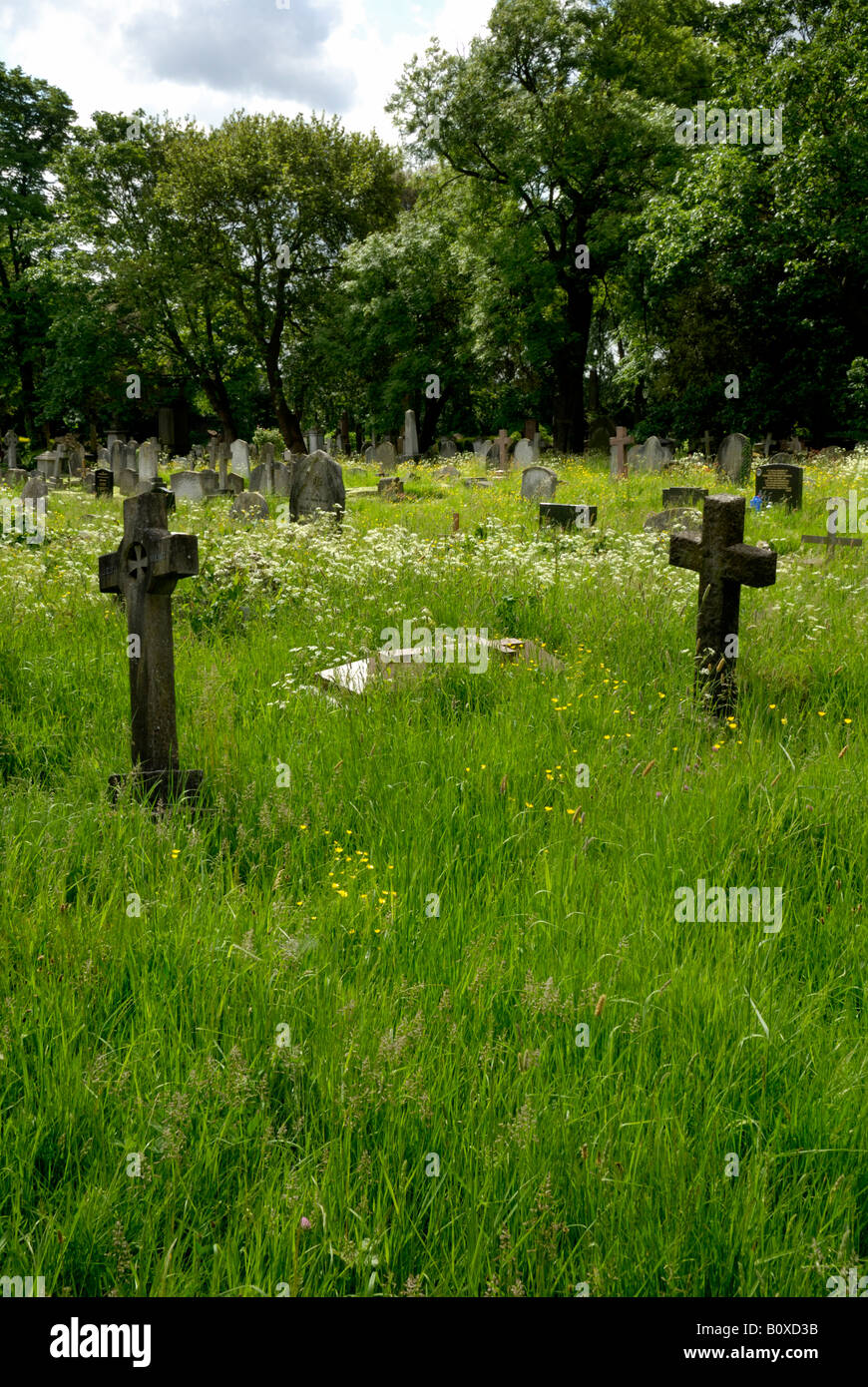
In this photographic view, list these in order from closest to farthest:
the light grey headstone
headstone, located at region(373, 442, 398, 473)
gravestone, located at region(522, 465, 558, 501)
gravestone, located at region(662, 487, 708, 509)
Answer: gravestone, located at region(662, 487, 708, 509) → gravestone, located at region(522, 465, 558, 501) → the light grey headstone → headstone, located at region(373, 442, 398, 473)

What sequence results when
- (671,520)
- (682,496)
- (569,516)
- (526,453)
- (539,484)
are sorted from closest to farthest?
(569,516), (671,520), (682,496), (539,484), (526,453)

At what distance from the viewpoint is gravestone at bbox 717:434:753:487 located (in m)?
18.4

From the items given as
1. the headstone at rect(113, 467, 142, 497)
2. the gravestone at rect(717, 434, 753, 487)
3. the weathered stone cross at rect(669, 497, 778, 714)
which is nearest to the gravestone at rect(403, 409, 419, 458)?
the headstone at rect(113, 467, 142, 497)

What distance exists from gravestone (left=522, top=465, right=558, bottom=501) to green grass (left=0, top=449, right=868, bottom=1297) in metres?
10.1

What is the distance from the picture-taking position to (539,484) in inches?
605

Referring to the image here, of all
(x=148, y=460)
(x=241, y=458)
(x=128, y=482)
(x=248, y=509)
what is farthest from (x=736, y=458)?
(x=241, y=458)

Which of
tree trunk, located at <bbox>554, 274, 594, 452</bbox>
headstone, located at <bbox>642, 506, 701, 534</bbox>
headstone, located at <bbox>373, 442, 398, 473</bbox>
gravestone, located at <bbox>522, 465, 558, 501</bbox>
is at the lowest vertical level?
headstone, located at <bbox>642, 506, 701, 534</bbox>

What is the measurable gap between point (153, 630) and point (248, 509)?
9.41 metres

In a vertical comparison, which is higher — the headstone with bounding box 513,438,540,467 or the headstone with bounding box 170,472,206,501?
the headstone with bounding box 513,438,540,467

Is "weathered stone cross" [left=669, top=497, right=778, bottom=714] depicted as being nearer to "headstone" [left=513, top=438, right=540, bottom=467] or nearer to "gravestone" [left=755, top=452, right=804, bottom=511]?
"gravestone" [left=755, top=452, right=804, bottom=511]

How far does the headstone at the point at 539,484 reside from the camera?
15.2 metres

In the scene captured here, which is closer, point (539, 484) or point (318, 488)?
point (318, 488)

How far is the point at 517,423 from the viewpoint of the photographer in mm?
36625

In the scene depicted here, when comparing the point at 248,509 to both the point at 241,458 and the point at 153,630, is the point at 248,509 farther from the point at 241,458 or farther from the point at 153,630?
the point at 241,458
